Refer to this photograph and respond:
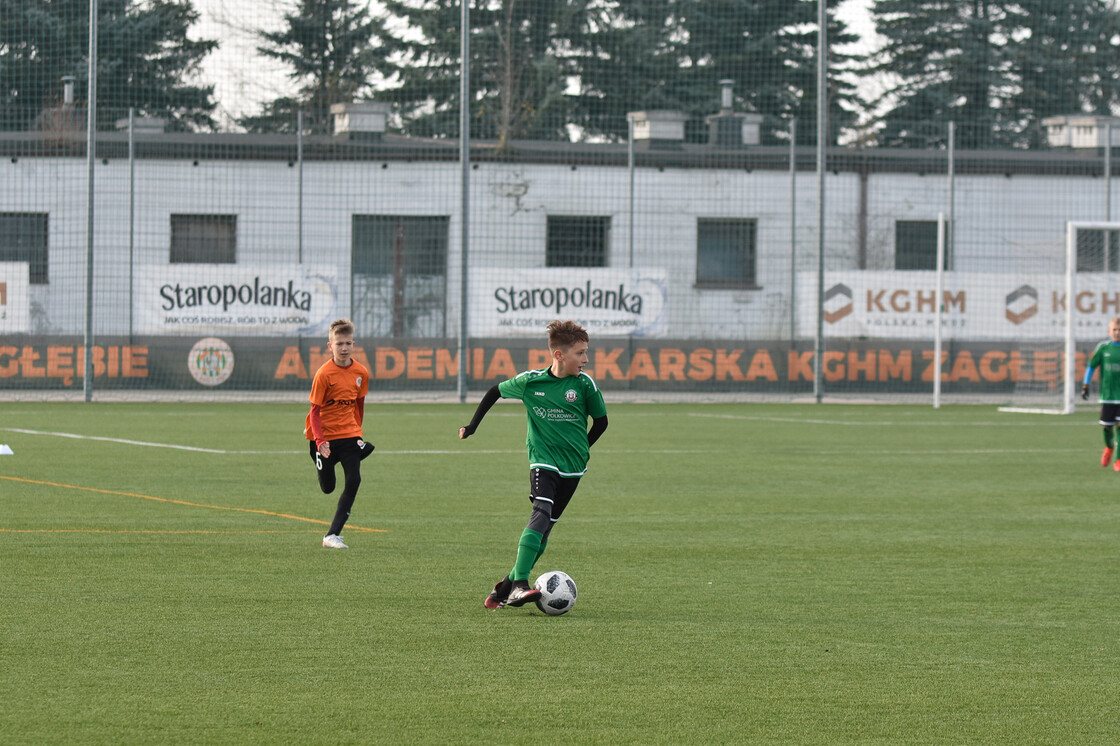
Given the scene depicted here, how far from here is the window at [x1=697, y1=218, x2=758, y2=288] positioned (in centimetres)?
3253

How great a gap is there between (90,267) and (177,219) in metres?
4.28

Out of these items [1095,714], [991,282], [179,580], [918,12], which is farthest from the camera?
[918,12]

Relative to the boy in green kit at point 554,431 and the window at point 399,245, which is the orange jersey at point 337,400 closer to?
the boy in green kit at point 554,431

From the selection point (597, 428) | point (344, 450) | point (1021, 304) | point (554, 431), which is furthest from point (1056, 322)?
point (554, 431)

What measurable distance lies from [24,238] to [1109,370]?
66.9 feet

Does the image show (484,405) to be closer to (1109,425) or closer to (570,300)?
(1109,425)

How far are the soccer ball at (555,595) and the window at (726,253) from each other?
25567 mm

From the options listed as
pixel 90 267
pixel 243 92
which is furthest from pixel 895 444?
pixel 243 92

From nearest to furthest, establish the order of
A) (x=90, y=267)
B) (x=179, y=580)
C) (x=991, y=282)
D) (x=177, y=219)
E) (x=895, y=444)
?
(x=179, y=580) → (x=895, y=444) → (x=90, y=267) → (x=991, y=282) → (x=177, y=219)

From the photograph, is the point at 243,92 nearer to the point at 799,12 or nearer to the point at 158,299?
the point at 158,299

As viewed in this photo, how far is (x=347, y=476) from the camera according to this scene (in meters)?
9.48

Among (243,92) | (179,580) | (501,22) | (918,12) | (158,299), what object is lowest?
(179,580)

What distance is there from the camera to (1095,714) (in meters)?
5.25

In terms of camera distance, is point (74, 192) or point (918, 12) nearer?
point (74, 192)
